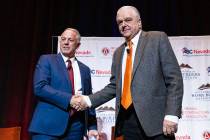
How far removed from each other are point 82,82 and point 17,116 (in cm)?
289

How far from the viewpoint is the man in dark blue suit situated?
8.56 feet

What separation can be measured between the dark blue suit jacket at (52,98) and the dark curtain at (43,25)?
274cm

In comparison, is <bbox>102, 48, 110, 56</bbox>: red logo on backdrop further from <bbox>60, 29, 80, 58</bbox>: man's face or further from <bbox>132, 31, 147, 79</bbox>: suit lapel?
<bbox>132, 31, 147, 79</bbox>: suit lapel

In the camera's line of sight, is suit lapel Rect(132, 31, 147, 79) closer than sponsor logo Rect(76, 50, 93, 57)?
Yes

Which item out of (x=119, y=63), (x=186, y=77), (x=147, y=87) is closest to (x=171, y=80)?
(x=147, y=87)

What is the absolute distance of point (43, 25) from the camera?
18.0 ft

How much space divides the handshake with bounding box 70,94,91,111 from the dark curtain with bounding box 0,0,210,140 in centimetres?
287

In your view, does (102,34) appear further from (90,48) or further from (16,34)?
(16,34)

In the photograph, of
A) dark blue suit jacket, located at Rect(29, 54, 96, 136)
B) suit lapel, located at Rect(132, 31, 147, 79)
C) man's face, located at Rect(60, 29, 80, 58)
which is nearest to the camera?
suit lapel, located at Rect(132, 31, 147, 79)

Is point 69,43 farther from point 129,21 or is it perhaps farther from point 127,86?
point 127,86

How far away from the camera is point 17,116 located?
5422 mm

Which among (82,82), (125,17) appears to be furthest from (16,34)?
(125,17)

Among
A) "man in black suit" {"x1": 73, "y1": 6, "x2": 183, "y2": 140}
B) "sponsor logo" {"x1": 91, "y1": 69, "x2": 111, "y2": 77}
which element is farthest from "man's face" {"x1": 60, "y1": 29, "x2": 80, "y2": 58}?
"sponsor logo" {"x1": 91, "y1": 69, "x2": 111, "y2": 77}

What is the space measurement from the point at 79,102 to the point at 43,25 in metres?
3.10
